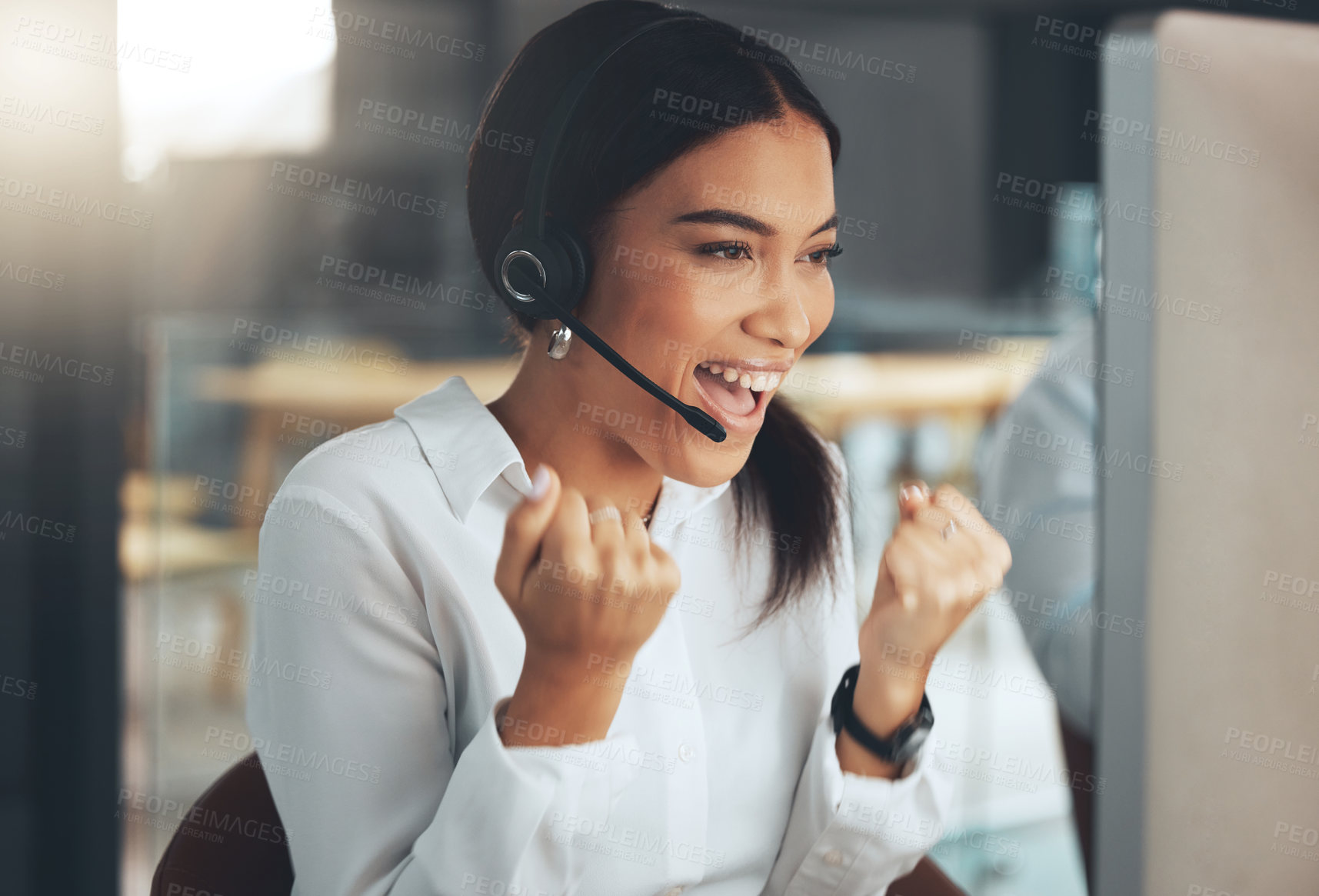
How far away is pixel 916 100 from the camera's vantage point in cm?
235

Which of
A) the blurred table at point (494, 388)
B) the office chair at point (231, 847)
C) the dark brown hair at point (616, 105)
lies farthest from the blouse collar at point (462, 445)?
the blurred table at point (494, 388)

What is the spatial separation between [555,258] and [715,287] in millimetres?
128

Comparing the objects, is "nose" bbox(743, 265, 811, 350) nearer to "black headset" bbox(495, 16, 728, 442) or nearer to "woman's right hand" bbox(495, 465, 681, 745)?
"black headset" bbox(495, 16, 728, 442)

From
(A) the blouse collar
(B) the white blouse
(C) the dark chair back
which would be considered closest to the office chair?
(C) the dark chair back

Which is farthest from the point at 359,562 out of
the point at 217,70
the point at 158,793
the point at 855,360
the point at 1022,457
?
the point at 855,360

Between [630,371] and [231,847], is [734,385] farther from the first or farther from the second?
[231,847]

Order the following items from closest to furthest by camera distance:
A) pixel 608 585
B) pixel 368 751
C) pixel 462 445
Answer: pixel 608 585
pixel 368 751
pixel 462 445

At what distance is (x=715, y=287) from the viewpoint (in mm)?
720

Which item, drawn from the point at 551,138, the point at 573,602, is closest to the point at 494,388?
the point at 551,138

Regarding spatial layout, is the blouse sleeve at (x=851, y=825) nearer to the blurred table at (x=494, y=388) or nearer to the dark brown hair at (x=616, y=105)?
the dark brown hair at (x=616, y=105)

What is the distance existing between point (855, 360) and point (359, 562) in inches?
70.1

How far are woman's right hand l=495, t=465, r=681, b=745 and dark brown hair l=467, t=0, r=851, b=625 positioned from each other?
0.27m

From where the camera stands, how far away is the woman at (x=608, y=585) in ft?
2.08

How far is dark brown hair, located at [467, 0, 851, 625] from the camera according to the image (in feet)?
2.31
